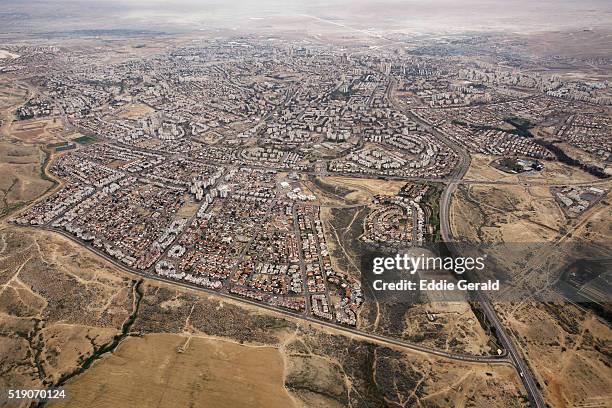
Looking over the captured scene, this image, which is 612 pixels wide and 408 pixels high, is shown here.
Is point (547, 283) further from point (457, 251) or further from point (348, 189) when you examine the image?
point (348, 189)

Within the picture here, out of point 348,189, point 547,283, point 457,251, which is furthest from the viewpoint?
point 348,189

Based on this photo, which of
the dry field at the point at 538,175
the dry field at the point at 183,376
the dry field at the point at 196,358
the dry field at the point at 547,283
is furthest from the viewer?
the dry field at the point at 538,175

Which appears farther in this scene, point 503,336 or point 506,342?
point 503,336

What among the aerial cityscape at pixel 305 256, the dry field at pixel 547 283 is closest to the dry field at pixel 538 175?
the aerial cityscape at pixel 305 256

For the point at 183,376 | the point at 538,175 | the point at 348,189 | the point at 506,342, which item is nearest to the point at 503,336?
the point at 506,342

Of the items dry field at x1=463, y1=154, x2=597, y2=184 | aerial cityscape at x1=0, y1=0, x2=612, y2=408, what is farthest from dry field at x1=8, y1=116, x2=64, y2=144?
dry field at x1=463, y1=154, x2=597, y2=184

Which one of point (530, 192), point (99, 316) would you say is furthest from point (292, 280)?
point (530, 192)

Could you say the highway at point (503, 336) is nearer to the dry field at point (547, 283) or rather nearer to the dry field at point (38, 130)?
the dry field at point (547, 283)

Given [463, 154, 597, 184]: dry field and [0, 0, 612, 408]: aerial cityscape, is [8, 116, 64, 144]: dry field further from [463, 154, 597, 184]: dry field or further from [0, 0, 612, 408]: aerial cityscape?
[463, 154, 597, 184]: dry field
